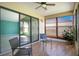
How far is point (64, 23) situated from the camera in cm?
204

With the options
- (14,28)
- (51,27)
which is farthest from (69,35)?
(14,28)

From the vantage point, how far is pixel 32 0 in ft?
5.72

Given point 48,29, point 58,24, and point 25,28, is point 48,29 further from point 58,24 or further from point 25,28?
point 25,28

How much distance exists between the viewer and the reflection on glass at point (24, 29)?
79.1 inches

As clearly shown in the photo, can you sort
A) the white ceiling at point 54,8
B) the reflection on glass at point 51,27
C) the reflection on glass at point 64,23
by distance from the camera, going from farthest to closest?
the reflection on glass at point 51,27 < the reflection on glass at point 64,23 < the white ceiling at point 54,8

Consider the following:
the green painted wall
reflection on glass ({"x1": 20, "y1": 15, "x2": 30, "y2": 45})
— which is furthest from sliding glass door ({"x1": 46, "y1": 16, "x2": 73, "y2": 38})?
the green painted wall

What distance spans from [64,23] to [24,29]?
823 millimetres

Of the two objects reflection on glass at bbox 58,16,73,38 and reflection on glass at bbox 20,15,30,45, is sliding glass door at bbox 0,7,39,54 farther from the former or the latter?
reflection on glass at bbox 58,16,73,38

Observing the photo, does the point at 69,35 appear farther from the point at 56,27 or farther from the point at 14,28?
the point at 14,28

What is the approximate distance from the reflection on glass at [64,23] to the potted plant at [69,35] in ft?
0.20

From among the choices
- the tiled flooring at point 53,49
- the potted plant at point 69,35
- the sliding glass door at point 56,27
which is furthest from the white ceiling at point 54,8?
the tiled flooring at point 53,49

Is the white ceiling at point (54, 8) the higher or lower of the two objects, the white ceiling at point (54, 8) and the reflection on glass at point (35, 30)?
the higher

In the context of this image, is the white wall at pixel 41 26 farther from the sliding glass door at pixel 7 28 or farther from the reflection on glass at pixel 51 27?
the sliding glass door at pixel 7 28

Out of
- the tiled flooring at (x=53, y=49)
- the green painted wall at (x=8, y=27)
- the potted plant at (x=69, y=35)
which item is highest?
the green painted wall at (x=8, y=27)
